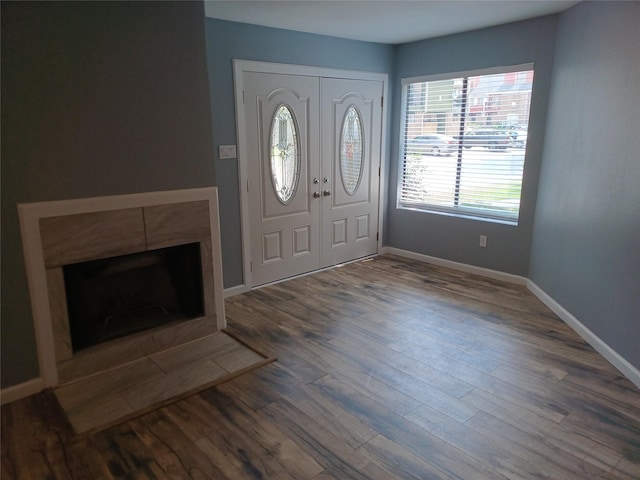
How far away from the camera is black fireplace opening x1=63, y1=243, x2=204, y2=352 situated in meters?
2.78

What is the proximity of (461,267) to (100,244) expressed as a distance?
365cm

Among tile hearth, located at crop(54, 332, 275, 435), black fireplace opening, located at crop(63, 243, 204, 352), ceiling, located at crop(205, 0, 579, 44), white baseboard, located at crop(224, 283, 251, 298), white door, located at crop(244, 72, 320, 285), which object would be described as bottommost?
tile hearth, located at crop(54, 332, 275, 435)

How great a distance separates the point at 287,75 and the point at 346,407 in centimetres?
301

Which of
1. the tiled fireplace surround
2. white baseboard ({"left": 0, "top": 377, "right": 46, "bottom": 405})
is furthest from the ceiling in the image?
white baseboard ({"left": 0, "top": 377, "right": 46, "bottom": 405})

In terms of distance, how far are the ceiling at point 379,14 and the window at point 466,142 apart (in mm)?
576

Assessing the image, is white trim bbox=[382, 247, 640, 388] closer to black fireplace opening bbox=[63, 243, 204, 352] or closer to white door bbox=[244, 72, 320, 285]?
white door bbox=[244, 72, 320, 285]

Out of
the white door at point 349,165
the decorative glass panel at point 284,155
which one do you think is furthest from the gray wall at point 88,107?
the white door at point 349,165

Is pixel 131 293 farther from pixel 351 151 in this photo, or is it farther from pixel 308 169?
pixel 351 151

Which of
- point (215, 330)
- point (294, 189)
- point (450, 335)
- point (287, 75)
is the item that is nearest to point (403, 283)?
point (450, 335)

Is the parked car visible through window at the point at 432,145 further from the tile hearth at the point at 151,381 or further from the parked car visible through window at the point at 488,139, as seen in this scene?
the tile hearth at the point at 151,381

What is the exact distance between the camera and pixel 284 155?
423 cm

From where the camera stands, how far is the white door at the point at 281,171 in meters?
3.98

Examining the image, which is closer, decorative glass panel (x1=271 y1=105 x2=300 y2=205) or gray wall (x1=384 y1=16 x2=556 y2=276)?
gray wall (x1=384 y1=16 x2=556 y2=276)

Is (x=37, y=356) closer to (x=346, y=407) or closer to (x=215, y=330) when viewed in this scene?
(x=215, y=330)
